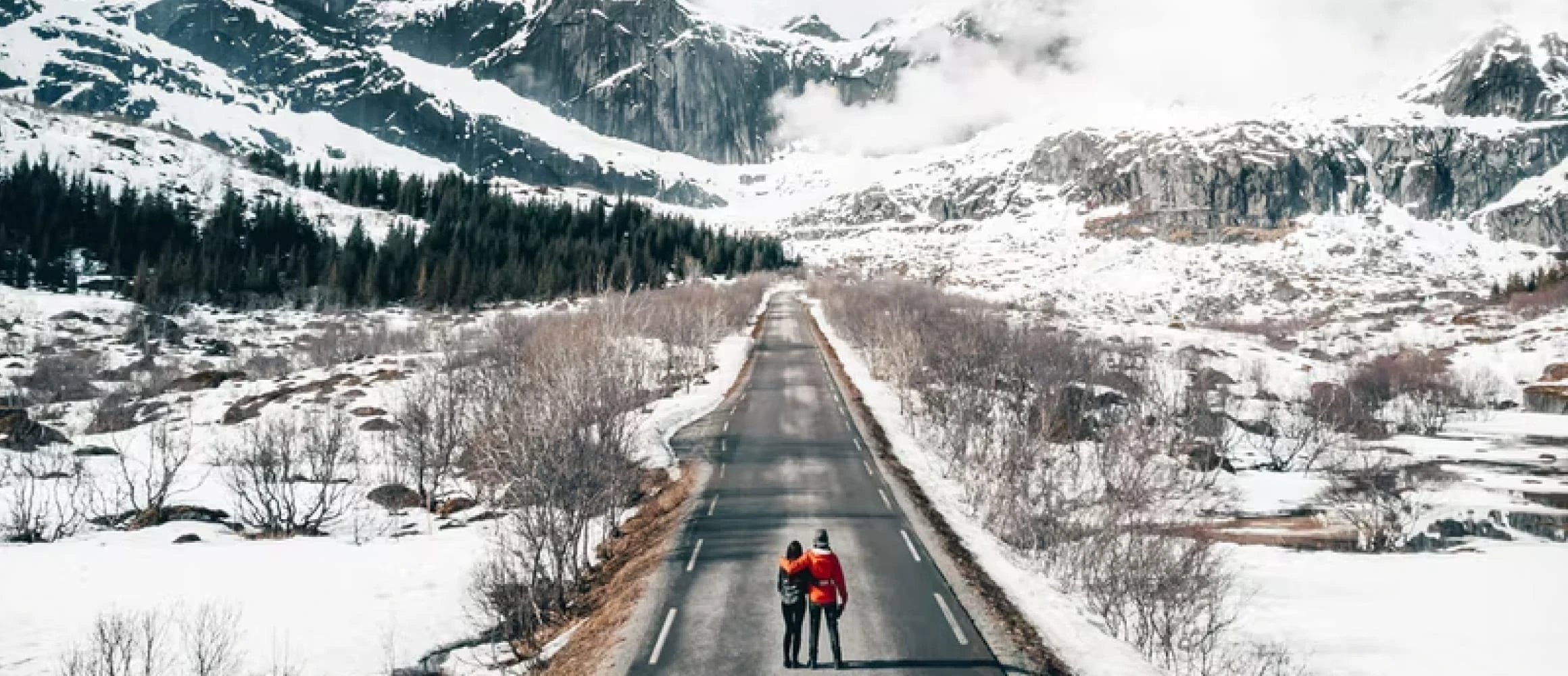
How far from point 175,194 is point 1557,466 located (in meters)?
198

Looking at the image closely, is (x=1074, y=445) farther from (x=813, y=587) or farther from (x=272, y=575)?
(x=272, y=575)

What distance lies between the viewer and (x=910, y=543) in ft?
79.4

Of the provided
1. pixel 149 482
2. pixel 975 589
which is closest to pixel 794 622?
pixel 975 589

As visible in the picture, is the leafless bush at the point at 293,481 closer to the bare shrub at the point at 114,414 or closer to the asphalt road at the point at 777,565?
the asphalt road at the point at 777,565

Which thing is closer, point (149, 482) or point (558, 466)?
point (558, 466)

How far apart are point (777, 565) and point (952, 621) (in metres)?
5.64

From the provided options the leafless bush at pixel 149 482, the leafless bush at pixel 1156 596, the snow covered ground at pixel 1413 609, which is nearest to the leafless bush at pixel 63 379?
the leafless bush at pixel 149 482

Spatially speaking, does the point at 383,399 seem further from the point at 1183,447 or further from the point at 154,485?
the point at 1183,447

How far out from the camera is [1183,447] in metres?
53.0

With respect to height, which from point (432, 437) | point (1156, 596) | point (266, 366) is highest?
point (1156, 596)

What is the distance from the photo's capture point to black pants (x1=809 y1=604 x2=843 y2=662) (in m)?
14.4

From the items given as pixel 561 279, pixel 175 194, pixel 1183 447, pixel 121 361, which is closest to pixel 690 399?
pixel 1183 447

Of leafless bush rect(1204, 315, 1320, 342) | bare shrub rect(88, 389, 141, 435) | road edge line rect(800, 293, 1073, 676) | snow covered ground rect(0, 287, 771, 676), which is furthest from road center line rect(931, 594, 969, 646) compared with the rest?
leafless bush rect(1204, 315, 1320, 342)

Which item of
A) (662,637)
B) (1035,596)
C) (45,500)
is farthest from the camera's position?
(45,500)
